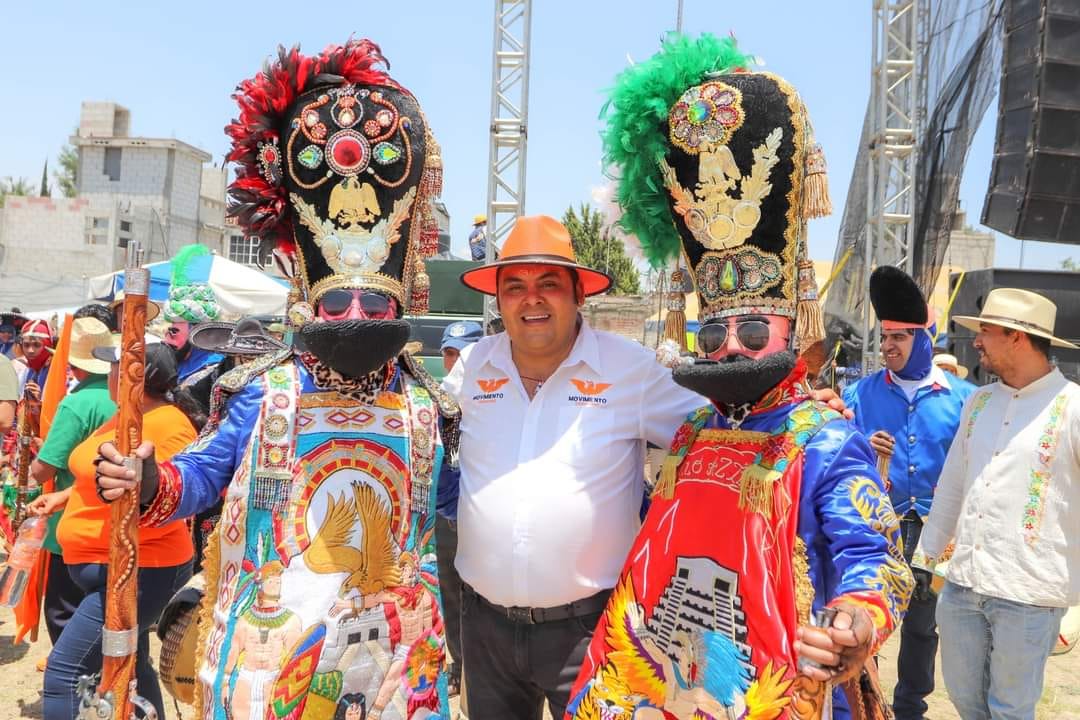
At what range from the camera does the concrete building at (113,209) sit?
94.7 ft

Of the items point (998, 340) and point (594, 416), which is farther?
point (998, 340)

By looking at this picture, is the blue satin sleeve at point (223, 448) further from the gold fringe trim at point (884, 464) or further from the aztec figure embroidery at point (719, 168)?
the gold fringe trim at point (884, 464)

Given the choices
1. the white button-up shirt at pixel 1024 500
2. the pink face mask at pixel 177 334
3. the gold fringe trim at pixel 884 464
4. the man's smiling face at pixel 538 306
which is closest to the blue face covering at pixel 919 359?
the gold fringe trim at pixel 884 464

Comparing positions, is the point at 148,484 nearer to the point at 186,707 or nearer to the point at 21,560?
the point at 21,560

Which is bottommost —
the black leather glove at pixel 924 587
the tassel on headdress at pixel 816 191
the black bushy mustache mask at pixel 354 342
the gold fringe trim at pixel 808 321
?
the black leather glove at pixel 924 587

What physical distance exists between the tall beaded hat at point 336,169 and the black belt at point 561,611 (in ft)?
3.11

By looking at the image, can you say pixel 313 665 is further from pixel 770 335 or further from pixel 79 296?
pixel 79 296

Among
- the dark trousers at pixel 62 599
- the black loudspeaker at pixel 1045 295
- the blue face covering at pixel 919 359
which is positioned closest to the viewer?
the dark trousers at pixel 62 599

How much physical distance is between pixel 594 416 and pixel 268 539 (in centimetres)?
97

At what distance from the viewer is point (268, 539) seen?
2.41 metres

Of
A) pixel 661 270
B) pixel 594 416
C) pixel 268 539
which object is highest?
pixel 661 270

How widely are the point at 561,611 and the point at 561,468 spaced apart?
1.36 ft

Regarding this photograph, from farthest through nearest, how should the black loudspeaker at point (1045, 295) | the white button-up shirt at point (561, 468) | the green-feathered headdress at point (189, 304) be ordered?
the black loudspeaker at point (1045, 295) < the green-feathered headdress at point (189, 304) < the white button-up shirt at point (561, 468)

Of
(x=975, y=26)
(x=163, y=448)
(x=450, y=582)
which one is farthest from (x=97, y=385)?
(x=975, y=26)
